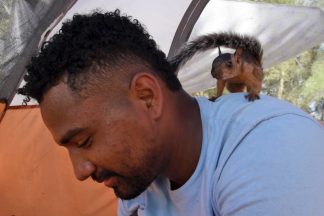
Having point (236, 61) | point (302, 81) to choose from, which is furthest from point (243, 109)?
point (302, 81)

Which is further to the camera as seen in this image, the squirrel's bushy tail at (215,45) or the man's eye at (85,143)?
the squirrel's bushy tail at (215,45)

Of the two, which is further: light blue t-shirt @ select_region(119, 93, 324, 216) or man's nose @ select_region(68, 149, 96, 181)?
man's nose @ select_region(68, 149, 96, 181)

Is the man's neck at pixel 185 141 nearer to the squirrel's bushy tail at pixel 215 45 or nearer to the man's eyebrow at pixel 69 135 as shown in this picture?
the man's eyebrow at pixel 69 135

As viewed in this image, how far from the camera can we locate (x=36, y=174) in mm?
3078

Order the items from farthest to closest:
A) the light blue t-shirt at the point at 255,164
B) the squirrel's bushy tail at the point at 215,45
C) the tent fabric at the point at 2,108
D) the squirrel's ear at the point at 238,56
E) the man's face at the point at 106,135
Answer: the tent fabric at the point at 2,108, the squirrel's ear at the point at 238,56, the squirrel's bushy tail at the point at 215,45, the man's face at the point at 106,135, the light blue t-shirt at the point at 255,164

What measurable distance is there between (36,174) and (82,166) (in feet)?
7.02

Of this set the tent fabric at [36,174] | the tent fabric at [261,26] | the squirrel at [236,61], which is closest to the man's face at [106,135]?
the squirrel at [236,61]

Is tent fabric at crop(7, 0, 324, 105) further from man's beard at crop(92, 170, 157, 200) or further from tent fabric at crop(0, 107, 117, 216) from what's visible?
man's beard at crop(92, 170, 157, 200)

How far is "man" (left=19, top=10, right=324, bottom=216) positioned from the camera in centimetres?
92

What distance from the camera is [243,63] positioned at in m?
2.08

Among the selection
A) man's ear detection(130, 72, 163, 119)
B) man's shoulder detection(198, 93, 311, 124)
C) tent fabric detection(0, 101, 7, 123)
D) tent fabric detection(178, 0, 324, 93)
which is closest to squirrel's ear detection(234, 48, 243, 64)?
man's shoulder detection(198, 93, 311, 124)

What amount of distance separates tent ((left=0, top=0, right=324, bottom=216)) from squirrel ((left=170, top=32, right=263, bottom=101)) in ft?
2.92

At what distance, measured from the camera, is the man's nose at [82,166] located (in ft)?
3.46

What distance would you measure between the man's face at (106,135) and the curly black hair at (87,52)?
41mm
